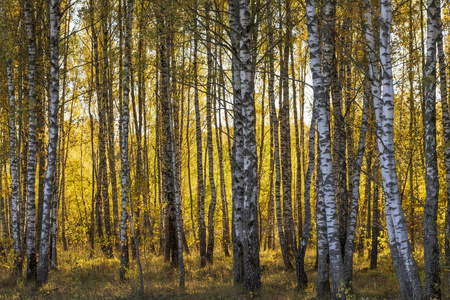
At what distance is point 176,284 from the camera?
33.2 feet

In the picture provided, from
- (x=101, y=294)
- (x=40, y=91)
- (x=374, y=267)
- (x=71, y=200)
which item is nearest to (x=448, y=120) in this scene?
(x=374, y=267)

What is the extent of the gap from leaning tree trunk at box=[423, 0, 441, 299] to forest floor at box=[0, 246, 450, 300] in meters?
1.15

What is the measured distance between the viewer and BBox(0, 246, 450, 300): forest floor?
8719 mm

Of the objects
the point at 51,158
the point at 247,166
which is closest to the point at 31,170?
the point at 51,158

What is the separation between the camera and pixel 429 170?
23.2 ft

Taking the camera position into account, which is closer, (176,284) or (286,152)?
(176,284)

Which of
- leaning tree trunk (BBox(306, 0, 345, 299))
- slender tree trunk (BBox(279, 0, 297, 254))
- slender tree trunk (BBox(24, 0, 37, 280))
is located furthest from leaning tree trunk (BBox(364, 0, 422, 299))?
slender tree trunk (BBox(24, 0, 37, 280))

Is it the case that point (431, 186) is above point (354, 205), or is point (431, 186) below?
above

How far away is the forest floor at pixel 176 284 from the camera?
28.6 ft

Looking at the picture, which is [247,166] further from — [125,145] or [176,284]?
[176,284]

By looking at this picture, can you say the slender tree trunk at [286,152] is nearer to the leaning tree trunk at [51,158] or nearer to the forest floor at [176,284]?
the forest floor at [176,284]

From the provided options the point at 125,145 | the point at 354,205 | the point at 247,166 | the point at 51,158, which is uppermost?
the point at 125,145

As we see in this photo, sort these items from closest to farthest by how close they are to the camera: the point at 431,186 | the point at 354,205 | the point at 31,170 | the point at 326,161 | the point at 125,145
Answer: the point at 326,161 → the point at 431,186 → the point at 354,205 → the point at 125,145 → the point at 31,170

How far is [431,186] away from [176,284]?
22.4ft
